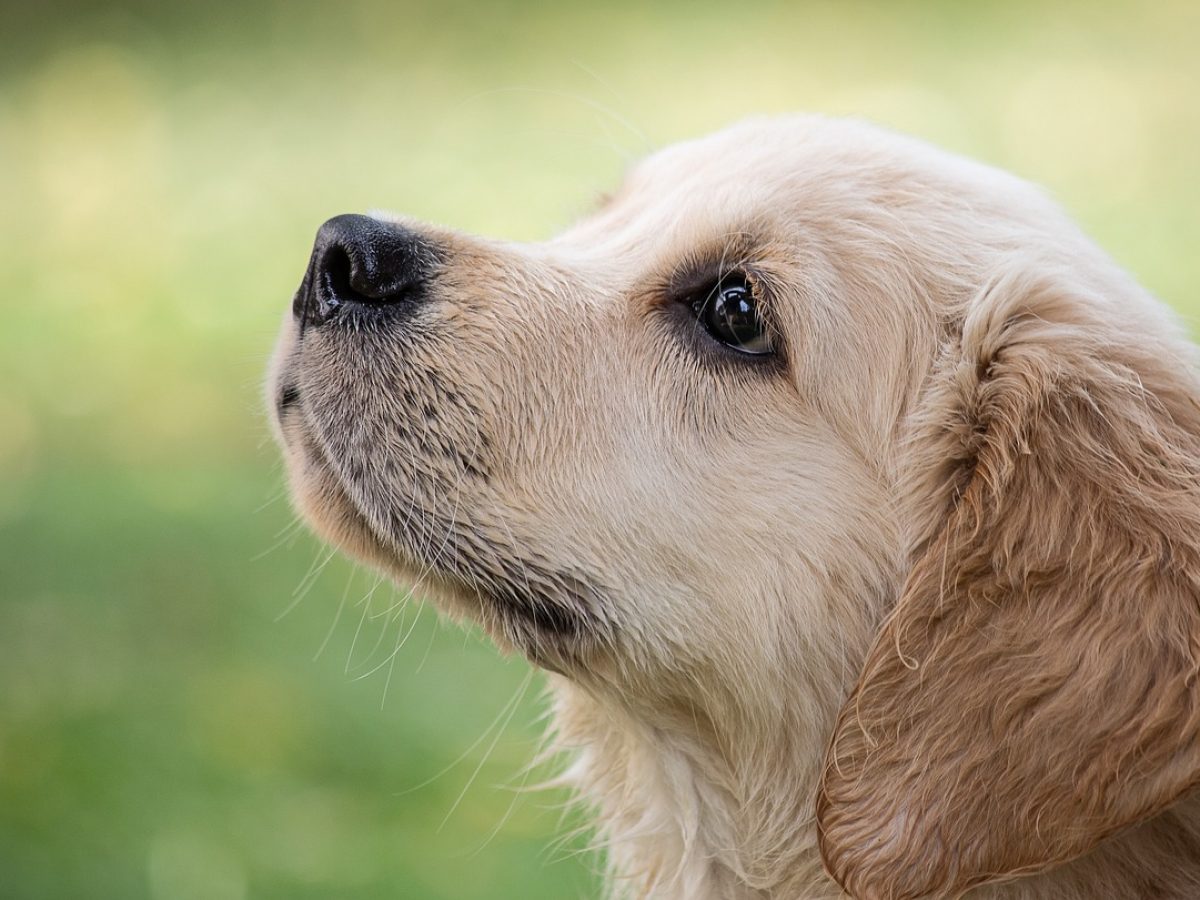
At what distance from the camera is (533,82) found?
11477 mm

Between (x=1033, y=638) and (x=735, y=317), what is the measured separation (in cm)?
82

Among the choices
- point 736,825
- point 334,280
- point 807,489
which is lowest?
point 736,825

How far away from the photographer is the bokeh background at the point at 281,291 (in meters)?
4.59

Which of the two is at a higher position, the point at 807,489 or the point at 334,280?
the point at 334,280

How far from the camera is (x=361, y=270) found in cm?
276

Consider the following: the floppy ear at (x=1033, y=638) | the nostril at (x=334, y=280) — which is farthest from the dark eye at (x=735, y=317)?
the nostril at (x=334, y=280)

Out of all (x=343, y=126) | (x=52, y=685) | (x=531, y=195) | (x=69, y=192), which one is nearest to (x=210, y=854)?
(x=52, y=685)

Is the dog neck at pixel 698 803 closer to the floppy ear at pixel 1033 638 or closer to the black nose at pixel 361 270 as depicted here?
the floppy ear at pixel 1033 638

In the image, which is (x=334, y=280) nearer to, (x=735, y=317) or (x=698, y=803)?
(x=735, y=317)

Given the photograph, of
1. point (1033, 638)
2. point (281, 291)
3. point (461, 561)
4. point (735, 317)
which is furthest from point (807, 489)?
point (281, 291)

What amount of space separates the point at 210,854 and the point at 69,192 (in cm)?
688

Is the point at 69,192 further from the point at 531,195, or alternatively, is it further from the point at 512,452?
the point at 512,452

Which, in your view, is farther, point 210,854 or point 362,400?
point 210,854

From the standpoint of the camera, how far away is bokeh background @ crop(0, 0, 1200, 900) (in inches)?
181
